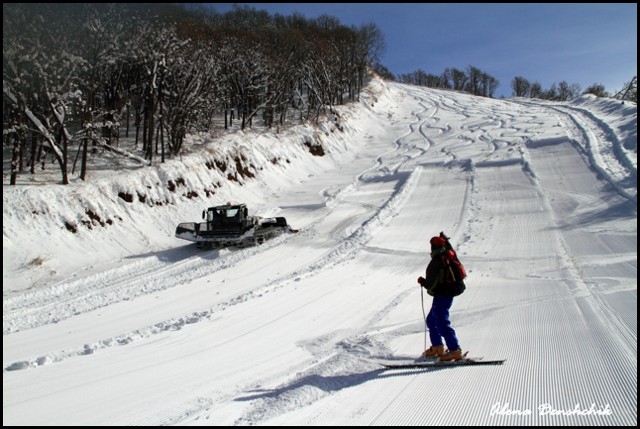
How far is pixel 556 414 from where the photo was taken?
4.85 meters

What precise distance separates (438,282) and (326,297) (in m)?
4.88

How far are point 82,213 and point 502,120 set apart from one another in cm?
3944

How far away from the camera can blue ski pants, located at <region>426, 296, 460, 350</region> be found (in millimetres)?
6660

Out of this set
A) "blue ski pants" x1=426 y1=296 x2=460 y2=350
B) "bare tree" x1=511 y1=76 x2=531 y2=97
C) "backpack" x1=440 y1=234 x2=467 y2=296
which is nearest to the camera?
"backpack" x1=440 y1=234 x2=467 y2=296

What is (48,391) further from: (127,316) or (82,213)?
(82,213)

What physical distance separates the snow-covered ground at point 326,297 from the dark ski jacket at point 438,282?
1.09 m

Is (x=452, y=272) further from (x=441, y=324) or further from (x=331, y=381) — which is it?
(x=331, y=381)

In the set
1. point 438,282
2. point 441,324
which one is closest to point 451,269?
point 438,282

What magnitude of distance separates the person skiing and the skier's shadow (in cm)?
30

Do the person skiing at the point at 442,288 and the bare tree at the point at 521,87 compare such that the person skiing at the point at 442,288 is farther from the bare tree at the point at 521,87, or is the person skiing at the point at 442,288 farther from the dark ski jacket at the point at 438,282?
the bare tree at the point at 521,87

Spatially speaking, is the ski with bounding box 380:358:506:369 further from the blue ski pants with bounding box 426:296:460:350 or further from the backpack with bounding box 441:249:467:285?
the backpack with bounding box 441:249:467:285

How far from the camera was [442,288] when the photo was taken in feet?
21.8

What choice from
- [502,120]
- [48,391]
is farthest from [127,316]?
[502,120]

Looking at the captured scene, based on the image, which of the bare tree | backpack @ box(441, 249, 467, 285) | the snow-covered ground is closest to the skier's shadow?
the snow-covered ground
